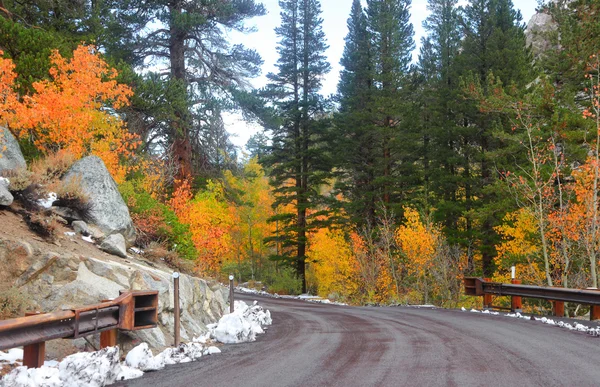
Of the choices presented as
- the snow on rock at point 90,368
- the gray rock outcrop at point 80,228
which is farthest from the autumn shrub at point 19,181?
the snow on rock at point 90,368

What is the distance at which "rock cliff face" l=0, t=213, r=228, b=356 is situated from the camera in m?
7.59

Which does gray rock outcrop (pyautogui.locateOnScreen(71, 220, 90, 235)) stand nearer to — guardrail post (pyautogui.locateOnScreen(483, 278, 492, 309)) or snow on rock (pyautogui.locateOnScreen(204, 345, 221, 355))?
snow on rock (pyautogui.locateOnScreen(204, 345, 221, 355))

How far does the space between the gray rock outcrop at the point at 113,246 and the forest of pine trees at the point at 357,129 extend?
113 inches

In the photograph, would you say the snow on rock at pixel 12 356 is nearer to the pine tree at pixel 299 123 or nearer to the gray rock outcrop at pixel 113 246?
the gray rock outcrop at pixel 113 246

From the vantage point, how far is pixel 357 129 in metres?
38.5

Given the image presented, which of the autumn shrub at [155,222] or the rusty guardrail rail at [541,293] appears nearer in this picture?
the rusty guardrail rail at [541,293]

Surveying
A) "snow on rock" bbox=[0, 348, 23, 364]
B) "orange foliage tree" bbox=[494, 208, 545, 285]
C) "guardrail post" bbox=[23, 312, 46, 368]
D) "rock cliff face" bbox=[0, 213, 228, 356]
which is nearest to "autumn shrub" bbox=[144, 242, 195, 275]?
"rock cliff face" bbox=[0, 213, 228, 356]

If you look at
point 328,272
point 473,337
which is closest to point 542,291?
point 473,337

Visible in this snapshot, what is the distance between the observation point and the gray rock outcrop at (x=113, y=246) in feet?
34.0

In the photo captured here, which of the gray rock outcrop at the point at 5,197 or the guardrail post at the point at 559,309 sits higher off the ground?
the gray rock outcrop at the point at 5,197

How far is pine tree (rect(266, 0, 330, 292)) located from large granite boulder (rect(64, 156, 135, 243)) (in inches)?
1092

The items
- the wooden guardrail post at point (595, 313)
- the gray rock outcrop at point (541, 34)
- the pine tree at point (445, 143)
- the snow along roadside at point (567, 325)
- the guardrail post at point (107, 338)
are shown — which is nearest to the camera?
the guardrail post at point (107, 338)

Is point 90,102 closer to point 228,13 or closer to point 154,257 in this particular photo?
point 154,257

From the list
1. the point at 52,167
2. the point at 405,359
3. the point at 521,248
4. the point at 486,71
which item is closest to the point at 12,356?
the point at 405,359
